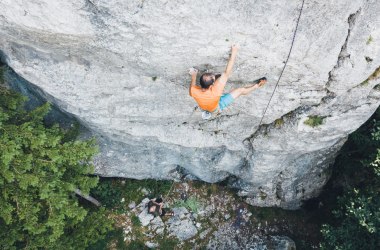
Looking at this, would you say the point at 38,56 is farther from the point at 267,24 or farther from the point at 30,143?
the point at 267,24

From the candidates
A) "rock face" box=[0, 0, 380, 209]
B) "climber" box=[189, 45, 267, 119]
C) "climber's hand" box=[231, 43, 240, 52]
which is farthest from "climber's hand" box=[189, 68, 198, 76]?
"climber's hand" box=[231, 43, 240, 52]

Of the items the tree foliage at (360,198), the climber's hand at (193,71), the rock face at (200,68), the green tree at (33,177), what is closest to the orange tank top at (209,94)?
the climber's hand at (193,71)

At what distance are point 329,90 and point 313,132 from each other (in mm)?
1564

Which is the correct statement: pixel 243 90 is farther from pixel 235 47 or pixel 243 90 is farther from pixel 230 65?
pixel 235 47

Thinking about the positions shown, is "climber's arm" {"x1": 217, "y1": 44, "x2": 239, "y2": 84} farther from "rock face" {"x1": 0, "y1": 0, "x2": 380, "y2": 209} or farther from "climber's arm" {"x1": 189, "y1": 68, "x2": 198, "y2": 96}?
"climber's arm" {"x1": 189, "y1": 68, "x2": 198, "y2": 96}

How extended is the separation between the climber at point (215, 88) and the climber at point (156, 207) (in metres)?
6.14

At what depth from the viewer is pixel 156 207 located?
13820mm

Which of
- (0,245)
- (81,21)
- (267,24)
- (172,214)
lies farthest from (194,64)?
(172,214)

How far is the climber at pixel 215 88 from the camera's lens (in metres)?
7.89

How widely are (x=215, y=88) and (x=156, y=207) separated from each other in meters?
7.26

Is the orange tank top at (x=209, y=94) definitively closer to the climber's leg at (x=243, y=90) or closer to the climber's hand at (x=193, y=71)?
the climber's hand at (x=193, y=71)

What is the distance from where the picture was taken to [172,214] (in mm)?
14086

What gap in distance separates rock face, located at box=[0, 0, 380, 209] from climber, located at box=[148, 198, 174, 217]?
6.51ft

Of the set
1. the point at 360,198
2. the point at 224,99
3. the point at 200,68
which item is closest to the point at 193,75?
the point at 200,68
